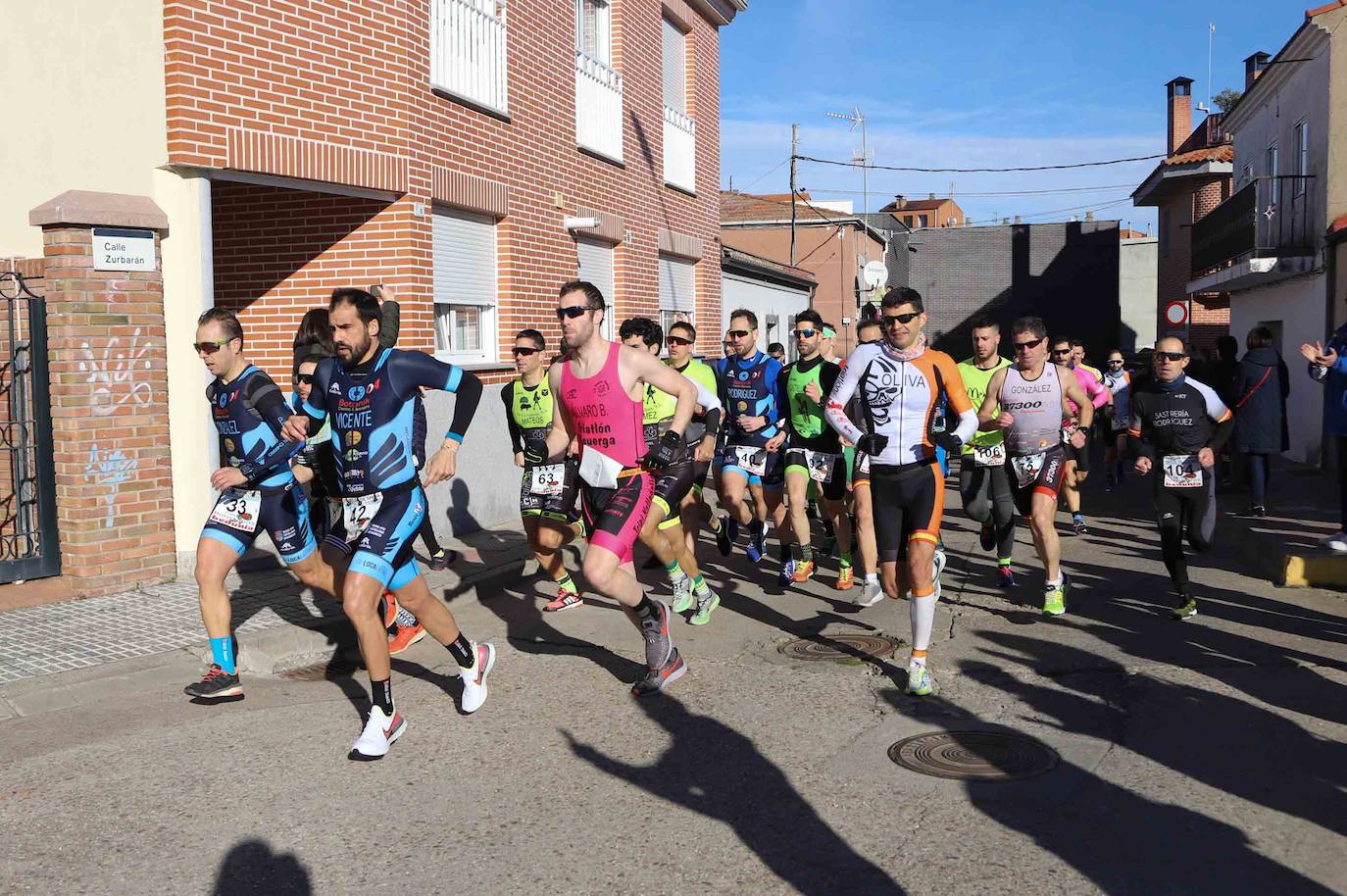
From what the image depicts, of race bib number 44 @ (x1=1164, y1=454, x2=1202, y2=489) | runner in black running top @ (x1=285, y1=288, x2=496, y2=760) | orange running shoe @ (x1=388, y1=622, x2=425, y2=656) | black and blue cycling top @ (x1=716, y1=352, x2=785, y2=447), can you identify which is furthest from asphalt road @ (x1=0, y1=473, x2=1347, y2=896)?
black and blue cycling top @ (x1=716, y1=352, x2=785, y2=447)

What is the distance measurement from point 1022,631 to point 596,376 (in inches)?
124

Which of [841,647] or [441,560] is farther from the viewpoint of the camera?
[441,560]

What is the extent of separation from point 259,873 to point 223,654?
2362 millimetres

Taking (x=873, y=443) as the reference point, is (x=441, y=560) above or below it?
below

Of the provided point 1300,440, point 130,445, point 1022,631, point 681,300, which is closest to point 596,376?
point 1022,631

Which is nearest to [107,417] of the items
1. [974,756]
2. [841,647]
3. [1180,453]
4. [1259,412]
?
[841,647]

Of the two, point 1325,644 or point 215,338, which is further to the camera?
point 1325,644

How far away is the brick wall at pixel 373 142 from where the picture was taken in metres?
9.64

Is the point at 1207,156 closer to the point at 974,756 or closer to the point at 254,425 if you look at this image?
the point at 974,756

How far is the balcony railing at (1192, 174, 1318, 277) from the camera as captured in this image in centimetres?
2009

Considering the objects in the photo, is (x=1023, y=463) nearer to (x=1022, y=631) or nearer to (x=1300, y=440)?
(x=1022, y=631)

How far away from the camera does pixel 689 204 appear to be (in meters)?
19.5

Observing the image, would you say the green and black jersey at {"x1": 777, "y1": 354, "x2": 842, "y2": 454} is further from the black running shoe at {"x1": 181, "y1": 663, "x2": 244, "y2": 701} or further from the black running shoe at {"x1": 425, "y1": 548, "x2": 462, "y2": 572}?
the black running shoe at {"x1": 181, "y1": 663, "x2": 244, "y2": 701}

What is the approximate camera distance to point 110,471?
886 centimetres
